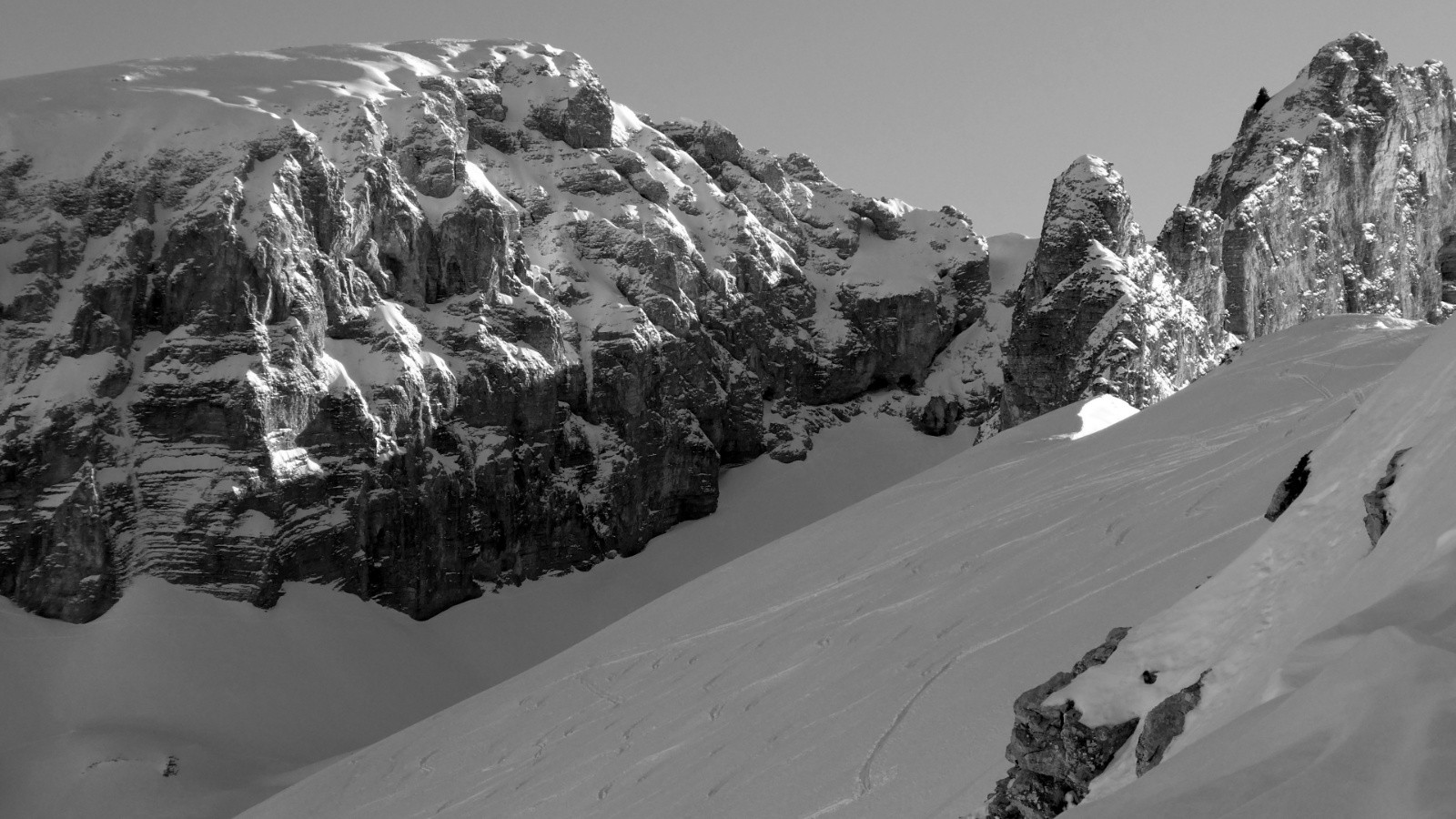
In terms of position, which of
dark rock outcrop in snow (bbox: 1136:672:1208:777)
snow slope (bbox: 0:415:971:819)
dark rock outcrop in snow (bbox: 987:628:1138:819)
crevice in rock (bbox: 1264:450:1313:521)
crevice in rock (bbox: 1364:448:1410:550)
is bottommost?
snow slope (bbox: 0:415:971:819)

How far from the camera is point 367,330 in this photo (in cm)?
7138

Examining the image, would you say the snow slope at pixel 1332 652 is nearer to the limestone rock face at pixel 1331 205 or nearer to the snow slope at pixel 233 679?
the snow slope at pixel 233 679

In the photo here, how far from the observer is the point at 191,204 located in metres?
67.7

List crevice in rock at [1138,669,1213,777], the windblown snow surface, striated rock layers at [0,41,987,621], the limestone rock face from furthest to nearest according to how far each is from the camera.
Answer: striated rock layers at [0,41,987,621] < the limestone rock face < crevice in rock at [1138,669,1213,777] < the windblown snow surface

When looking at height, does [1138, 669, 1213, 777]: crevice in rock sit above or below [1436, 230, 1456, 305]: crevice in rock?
above

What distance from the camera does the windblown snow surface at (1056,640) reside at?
3.18 metres

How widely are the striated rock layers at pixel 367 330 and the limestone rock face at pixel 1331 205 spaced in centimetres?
3668

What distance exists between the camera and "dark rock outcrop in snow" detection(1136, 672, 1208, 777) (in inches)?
225

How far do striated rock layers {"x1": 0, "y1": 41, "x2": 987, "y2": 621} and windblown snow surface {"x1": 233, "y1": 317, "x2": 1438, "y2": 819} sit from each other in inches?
A: 1627

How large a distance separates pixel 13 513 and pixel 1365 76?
243ft

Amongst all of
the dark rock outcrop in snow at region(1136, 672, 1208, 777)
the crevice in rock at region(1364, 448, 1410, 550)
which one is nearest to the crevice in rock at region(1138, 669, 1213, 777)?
the dark rock outcrop in snow at region(1136, 672, 1208, 777)

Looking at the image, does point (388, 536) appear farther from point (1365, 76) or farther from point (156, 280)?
point (1365, 76)

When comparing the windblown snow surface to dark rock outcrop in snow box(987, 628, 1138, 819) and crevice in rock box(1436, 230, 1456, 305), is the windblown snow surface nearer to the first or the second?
dark rock outcrop in snow box(987, 628, 1138, 819)

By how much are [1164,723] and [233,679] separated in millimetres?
58928
